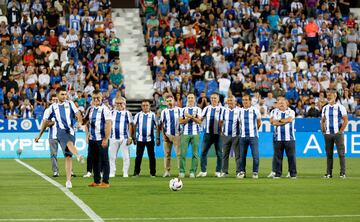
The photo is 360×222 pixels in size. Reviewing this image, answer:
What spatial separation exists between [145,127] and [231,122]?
224 cm

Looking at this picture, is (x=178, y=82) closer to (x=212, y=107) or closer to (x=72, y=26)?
(x=72, y=26)

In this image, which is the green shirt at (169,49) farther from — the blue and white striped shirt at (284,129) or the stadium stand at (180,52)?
the blue and white striped shirt at (284,129)

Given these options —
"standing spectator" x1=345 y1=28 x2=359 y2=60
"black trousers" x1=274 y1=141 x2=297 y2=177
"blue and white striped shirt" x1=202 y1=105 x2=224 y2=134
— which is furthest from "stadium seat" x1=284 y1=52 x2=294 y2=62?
"black trousers" x1=274 y1=141 x2=297 y2=177

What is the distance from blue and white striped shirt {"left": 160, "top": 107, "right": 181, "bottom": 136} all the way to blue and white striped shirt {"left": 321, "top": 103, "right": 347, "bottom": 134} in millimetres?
3769

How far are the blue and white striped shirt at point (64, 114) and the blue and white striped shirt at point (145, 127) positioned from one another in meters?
5.12

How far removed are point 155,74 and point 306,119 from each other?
7034 millimetres

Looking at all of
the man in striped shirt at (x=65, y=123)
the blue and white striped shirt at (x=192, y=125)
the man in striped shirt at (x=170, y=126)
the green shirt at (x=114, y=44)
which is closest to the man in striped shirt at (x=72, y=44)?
the green shirt at (x=114, y=44)

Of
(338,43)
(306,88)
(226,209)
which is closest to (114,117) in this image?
(226,209)

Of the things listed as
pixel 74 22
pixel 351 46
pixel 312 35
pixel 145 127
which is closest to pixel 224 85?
pixel 312 35

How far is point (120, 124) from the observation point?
25531mm

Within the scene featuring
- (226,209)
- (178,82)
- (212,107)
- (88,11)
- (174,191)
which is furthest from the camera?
(88,11)

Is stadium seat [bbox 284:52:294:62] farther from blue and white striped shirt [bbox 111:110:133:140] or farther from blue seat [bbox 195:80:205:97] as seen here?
blue and white striped shirt [bbox 111:110:133:140]

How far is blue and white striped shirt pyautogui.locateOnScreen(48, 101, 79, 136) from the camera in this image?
2022 cm

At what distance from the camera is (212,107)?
2553 centimetres
